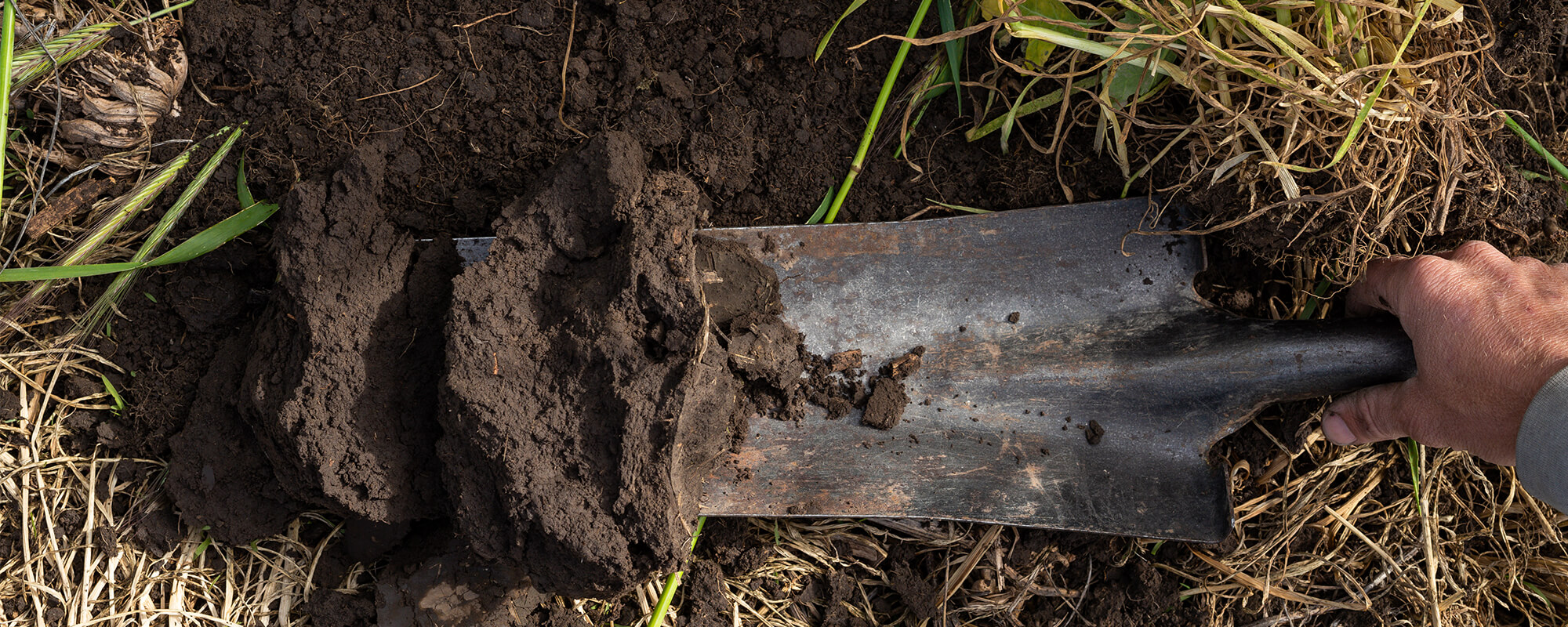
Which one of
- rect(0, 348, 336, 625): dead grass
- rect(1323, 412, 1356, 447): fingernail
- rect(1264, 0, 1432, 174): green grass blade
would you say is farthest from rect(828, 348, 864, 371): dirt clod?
rect(0, 348, 336, 625): dead grass

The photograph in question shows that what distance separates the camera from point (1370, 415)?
1.51 meters

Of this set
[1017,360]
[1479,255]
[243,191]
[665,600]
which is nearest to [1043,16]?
[1017,360]

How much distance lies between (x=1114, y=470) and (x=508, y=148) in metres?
1.31

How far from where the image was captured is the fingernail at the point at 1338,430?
155 cm

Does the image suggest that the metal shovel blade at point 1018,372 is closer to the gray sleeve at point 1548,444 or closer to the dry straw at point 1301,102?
the dry straw at point 1301,102

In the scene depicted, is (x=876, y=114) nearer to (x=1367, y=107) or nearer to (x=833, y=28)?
(x=833, y=28)

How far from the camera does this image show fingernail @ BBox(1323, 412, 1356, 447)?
1.55 metres

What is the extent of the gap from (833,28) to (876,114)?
181mm

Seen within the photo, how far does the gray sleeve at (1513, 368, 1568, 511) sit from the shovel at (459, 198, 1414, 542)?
15.1 inches

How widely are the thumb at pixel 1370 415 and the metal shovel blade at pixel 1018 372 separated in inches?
7.1

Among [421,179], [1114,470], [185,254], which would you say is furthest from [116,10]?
[1114,470]

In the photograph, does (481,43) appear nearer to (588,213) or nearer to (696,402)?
(588,213)

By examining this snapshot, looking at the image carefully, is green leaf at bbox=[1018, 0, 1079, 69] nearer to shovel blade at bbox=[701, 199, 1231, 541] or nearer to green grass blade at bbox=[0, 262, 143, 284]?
shovel blade at bbox=[701, 199, 1231, 541]

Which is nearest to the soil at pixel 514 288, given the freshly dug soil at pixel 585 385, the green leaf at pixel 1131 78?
the freshly dug soil at pixel 585 385
